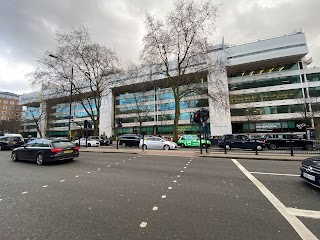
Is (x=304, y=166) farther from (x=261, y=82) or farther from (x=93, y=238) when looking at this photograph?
(x=261, y=82)

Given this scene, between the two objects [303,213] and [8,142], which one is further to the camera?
[8,142]

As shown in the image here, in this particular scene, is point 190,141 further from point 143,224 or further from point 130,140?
point 143,224

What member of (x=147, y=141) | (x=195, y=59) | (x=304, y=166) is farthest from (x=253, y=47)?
(x=304, y=166)

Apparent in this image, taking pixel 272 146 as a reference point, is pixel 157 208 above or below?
above

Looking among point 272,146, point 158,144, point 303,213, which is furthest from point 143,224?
point 272,146

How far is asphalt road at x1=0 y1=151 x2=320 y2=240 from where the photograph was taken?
8.80 ft

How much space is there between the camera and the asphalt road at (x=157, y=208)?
8.80ft

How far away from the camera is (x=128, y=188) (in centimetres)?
488

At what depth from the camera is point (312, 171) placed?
15.6 ft

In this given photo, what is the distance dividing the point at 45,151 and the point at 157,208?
7.76 meters

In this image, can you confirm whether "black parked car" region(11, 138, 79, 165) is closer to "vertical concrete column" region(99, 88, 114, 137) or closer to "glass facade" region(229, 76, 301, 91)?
"glass facade" region(229, 76, 301, 91)

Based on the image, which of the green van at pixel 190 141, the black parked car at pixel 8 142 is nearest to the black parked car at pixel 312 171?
the green van at pixel 190 141

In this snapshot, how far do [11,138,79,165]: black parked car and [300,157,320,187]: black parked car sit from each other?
1045cm

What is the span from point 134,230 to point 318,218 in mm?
3471
